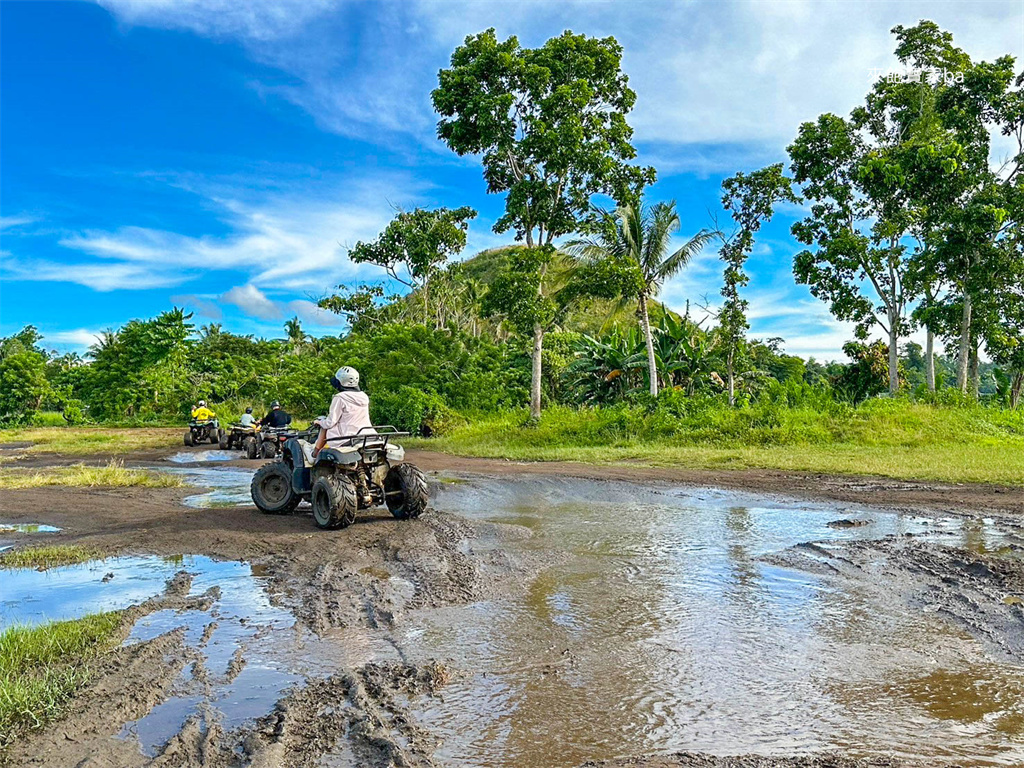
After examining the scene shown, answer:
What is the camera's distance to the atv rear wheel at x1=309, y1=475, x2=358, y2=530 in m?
8.89

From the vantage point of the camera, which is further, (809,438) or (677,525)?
(809,438)

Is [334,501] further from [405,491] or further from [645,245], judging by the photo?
[645,245]

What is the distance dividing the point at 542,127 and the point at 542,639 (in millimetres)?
20631

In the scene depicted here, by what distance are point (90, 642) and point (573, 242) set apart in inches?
899

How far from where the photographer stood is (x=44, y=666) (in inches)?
183

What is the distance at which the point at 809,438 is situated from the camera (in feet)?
66.5

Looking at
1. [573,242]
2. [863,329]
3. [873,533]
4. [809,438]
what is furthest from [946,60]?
[873,533]

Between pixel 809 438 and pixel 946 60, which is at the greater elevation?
pixel 946 60

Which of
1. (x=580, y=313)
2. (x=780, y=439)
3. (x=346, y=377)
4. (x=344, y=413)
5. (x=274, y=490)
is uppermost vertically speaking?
(x=580, y=313)

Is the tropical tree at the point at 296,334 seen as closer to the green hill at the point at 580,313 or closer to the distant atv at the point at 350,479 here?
the green hill at the point at 580,313

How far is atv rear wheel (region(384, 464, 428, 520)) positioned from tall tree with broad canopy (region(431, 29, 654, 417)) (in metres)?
15.0

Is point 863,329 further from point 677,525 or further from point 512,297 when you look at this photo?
point 677,525

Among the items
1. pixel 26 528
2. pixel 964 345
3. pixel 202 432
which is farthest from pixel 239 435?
pixel 964 345

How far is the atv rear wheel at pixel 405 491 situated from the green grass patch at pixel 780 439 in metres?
8.77
